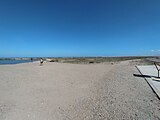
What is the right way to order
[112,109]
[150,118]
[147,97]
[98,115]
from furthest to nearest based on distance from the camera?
[147,97] → [112,109] → [98,115] → [150,118]

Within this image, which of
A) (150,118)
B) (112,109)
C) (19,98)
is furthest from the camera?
(19,98)

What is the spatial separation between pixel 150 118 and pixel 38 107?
3.68 metres

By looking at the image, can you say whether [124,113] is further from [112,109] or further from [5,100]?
[5,100]

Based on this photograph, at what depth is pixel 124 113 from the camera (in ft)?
12.4

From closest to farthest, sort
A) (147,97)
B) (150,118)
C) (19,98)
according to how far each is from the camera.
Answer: (150,118) → (147,97) → (19,98)

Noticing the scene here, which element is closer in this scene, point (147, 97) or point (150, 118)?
point (150, 118)

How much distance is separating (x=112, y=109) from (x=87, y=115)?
919mm

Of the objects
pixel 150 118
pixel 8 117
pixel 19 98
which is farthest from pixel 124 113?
pixel 19 98

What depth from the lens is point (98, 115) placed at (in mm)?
3740

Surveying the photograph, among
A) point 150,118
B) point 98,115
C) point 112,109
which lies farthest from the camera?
point 112,109

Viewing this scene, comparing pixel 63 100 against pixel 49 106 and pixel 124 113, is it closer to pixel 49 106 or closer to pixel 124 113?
pixel 49 106

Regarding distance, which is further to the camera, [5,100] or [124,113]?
[5,100]

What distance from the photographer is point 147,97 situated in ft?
16.5

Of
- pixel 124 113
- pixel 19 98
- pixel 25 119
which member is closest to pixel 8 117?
pixel 25 119
